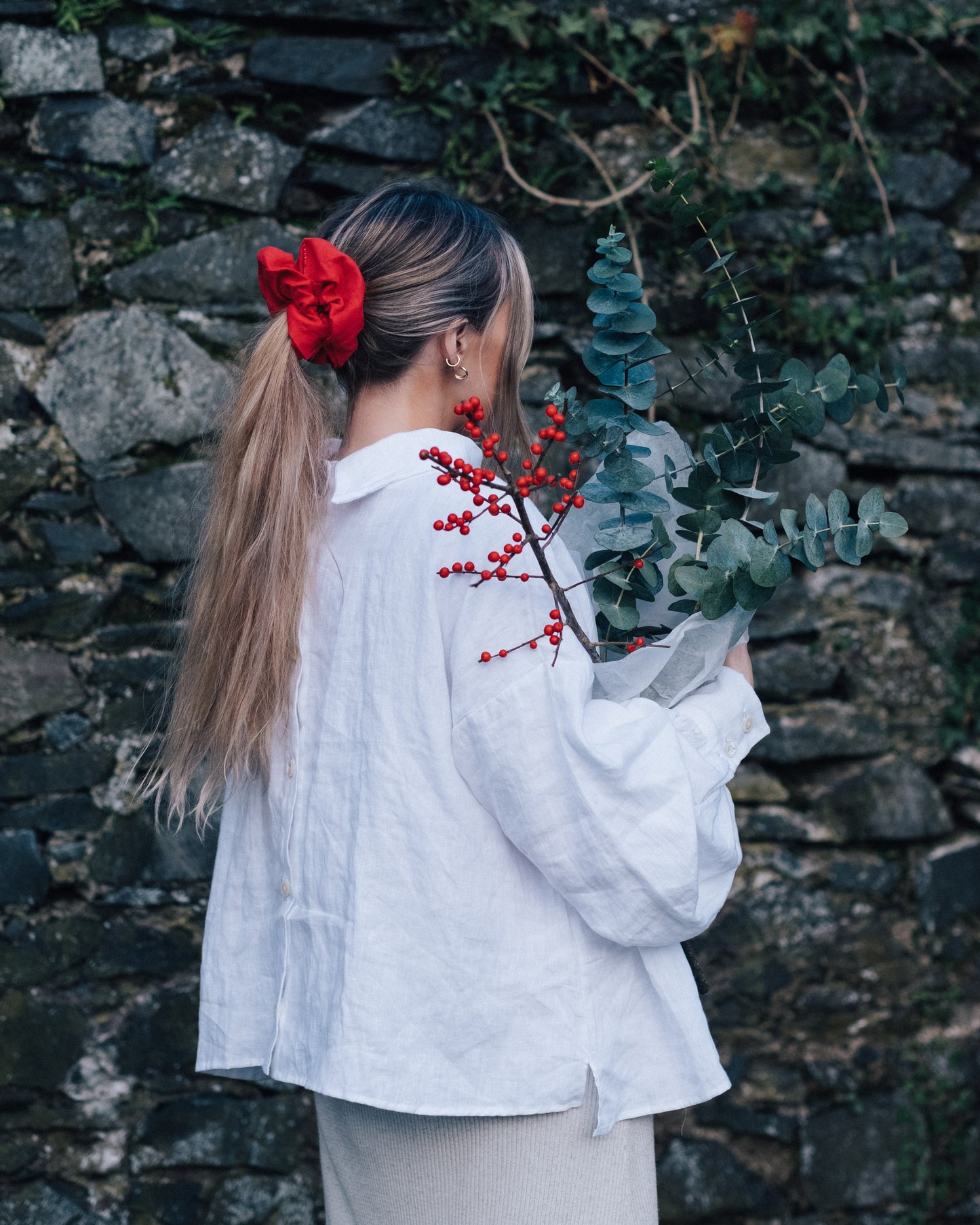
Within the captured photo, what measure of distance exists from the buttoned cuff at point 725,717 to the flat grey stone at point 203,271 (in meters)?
1.49

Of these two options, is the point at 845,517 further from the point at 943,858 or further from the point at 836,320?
the point at 943,858

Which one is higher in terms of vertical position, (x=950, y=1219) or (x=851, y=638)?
(x=851, y=638)

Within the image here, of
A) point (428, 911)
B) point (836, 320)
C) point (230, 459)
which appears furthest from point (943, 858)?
point (230, 459)

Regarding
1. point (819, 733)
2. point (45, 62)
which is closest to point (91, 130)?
point (45, 62)

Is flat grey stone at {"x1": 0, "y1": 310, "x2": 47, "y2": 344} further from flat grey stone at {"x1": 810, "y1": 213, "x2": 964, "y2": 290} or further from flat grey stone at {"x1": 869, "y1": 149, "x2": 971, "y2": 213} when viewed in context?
flat grey stone at {"x1": 869, "y1": 149, "x2": 971, "y2": 213}

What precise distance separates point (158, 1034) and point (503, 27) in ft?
7.56

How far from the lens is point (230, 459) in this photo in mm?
1440

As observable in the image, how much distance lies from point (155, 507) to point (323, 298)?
1.14 m

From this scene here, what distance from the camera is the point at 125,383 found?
89.1 inches

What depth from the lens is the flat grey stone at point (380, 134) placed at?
2344 mm

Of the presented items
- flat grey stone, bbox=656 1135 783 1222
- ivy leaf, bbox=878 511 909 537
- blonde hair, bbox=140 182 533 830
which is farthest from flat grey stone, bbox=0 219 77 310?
flat grey stone, bbox=656 1135 783 1222

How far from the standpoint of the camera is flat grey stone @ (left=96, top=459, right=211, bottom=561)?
2266 millimetres

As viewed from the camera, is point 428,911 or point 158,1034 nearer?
point 428,911

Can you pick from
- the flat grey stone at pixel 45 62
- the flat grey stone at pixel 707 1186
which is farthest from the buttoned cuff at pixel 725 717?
the flat grey stone at pixel 45 62
